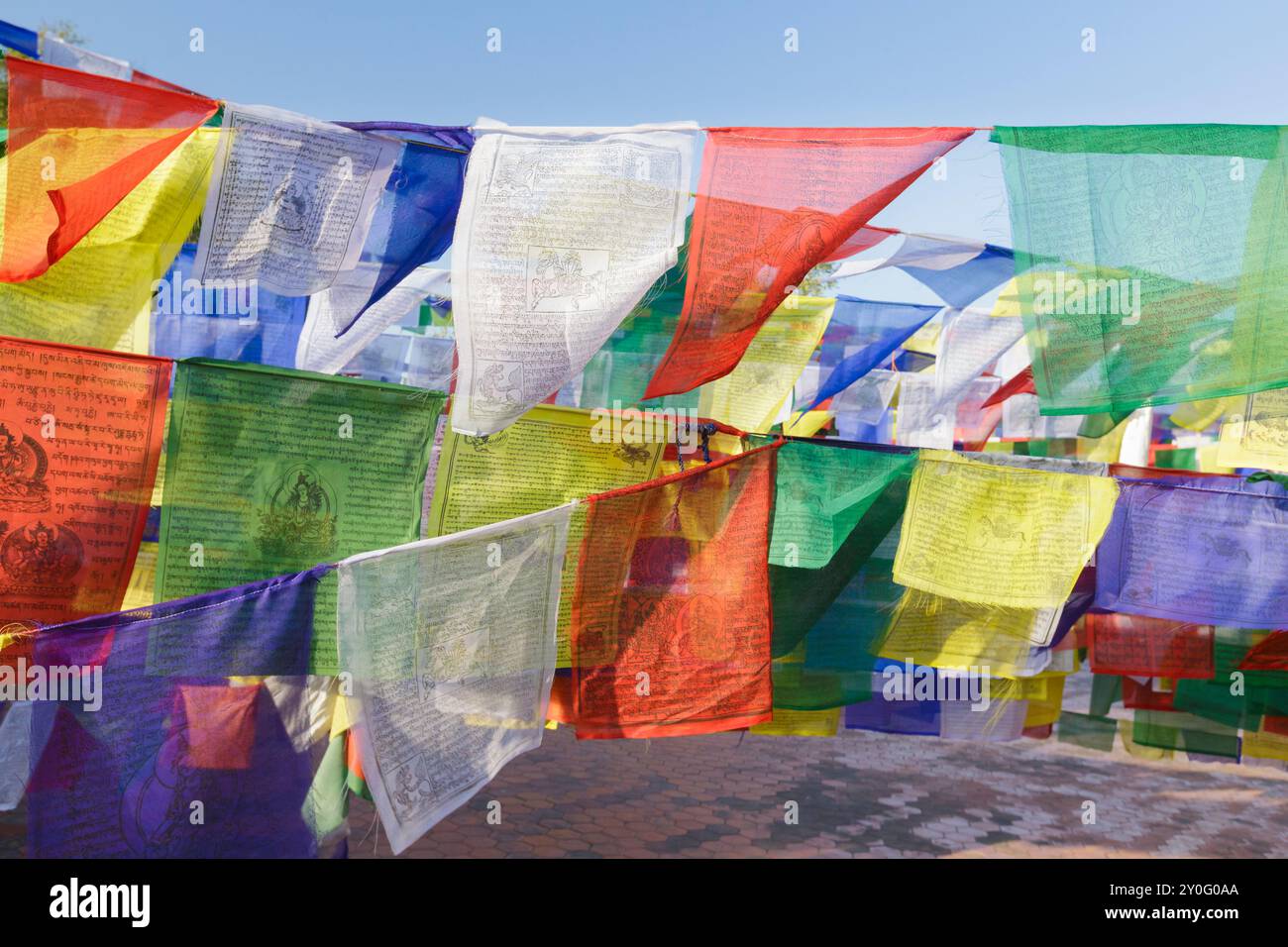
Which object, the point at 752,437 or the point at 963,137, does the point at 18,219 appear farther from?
the point at 963,137

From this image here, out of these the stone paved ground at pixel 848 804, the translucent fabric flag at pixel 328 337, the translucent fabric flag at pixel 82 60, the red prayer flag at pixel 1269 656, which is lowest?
the stone paved ground at pixel 848 804

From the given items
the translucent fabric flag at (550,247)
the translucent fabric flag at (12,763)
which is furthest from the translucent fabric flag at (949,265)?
the translucent fabric flag at (12,763)

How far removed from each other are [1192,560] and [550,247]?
3.17m

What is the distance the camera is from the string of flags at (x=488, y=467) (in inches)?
103

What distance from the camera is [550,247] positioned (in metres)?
2.80

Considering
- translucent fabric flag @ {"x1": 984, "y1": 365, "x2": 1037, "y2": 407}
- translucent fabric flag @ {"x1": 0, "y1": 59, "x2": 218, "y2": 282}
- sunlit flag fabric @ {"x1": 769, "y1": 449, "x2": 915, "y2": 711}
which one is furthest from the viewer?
translucent fabric flag @ {"x1": 984, "y1": 365, "x2": 1037, "y2": 407}

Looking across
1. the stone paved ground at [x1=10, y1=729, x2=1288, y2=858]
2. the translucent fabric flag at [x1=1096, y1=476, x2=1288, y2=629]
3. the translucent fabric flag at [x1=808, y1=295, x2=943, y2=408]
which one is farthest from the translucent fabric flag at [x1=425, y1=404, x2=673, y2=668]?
the stone paved ground at [x1=10, y1=729, x2=1288, y2=858]

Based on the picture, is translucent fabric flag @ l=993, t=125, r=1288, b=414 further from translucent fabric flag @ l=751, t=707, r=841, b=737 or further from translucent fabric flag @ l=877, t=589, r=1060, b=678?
translucent fabric flag @ l=751, t=707, r=841, b=737

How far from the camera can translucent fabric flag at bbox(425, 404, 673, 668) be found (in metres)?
3.40

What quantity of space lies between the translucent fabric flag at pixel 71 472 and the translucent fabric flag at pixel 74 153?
12.2 inches

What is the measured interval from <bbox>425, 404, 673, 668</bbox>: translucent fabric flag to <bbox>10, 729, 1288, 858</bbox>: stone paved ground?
7.83ft

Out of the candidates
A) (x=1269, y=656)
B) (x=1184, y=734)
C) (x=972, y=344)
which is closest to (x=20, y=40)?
(x=972, y=344)

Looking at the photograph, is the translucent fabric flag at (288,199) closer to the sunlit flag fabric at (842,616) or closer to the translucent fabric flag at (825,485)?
the translucent fabric flag at (825,485)
